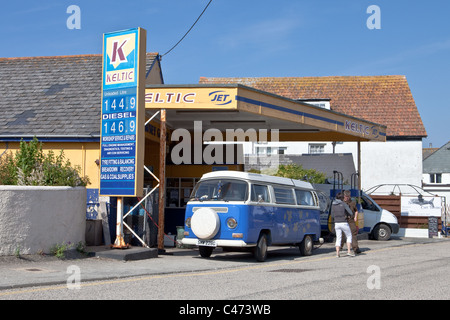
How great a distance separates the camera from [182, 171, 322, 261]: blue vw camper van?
1477 cm

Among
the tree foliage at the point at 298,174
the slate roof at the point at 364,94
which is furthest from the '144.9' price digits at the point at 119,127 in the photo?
the slate roof at the point at 364,94

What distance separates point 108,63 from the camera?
16.3 meters

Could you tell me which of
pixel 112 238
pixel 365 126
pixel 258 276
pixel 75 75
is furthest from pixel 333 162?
pixel 258 276

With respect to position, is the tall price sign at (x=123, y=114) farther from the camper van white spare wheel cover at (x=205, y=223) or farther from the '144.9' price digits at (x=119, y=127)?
the camper van white spare wheel cover at (x=205, y=223)

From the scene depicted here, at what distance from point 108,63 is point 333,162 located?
2677 centimetres

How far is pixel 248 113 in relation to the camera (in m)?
19.6

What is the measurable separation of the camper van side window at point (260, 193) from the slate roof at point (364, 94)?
26.1 meters

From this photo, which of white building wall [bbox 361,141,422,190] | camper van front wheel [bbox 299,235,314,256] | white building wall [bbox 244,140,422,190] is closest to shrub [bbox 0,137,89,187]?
camper van front wheel [bbox 299,235,314,256]

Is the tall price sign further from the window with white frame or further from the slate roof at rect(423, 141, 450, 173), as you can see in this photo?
the window with white frame

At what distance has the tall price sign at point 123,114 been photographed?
15734 mm

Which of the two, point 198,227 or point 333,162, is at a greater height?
point 333,162

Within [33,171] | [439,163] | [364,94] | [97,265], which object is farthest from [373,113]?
[439,163]

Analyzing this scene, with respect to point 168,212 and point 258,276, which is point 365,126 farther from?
point 258,276

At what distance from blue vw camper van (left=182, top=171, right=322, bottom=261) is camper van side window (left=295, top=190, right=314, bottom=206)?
12.1 inches
